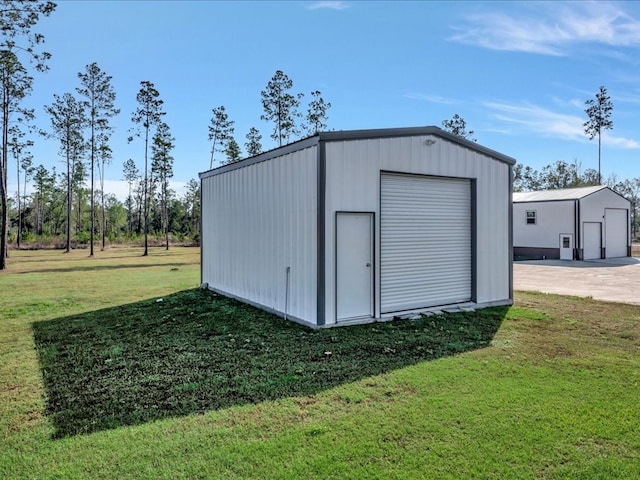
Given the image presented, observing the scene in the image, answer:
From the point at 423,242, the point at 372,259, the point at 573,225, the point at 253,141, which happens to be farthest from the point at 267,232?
the point at 253,141

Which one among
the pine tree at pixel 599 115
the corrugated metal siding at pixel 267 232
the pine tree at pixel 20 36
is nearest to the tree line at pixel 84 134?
the pine tree at pixel 20 36

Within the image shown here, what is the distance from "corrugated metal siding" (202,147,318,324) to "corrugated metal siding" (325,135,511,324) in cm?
33

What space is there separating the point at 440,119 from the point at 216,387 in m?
35.2

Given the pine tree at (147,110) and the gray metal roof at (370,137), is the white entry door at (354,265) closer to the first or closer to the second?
the gray metal roof at (370,137)

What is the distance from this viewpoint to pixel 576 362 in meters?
4.83

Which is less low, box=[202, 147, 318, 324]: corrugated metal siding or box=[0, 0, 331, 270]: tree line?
box=[0, 0, 331, 270]: tree line

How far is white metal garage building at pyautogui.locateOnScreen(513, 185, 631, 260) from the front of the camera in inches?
813

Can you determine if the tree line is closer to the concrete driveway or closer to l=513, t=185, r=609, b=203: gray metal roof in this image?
l=513, t=185, r=609, b=203: gray metal roof

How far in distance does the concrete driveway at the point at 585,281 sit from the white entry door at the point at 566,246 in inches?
115

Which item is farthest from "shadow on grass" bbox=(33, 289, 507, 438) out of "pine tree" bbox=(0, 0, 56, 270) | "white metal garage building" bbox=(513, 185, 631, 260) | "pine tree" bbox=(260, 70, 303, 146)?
"pine tree" bbox=(260, 70, 303, 146)

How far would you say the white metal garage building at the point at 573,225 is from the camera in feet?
67.8

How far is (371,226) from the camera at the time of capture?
696 cm

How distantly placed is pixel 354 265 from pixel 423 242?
5.58 ft

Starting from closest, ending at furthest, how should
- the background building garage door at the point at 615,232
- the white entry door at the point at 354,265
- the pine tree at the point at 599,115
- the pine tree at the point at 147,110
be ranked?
the white entry door at the point at 354,265
the background building garage door at the point at 615,232
the pine tree at the point at 147,110
the pine tree at the point at 599,115
